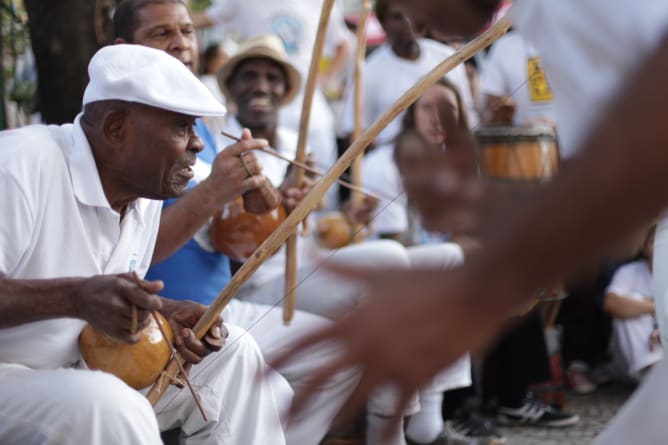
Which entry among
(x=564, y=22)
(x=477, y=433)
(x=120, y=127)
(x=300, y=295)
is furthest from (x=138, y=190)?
(x=477, y=433)

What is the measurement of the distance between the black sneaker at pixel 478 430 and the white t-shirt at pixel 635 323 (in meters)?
0.95

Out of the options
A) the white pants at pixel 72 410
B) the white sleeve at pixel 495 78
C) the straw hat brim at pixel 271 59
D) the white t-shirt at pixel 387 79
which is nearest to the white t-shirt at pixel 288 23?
the white t-shirt at pixel 387 79

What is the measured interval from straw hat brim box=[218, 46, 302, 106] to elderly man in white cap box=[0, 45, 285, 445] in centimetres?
204

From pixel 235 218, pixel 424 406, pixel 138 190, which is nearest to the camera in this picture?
pixel 138 190

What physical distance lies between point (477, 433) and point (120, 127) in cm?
236

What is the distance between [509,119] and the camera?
462 cm

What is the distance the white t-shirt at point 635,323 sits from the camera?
16.1ft

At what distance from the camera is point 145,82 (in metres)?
2.53

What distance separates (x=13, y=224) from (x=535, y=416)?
9.72 feet

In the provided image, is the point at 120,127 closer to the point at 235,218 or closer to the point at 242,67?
the point at 235,218

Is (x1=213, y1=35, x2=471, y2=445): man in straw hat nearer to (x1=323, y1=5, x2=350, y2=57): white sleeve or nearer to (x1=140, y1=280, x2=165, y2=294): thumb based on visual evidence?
(x1=140, y1=280, x2=165, y2=294): thumb

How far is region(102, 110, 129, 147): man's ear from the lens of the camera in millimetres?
2570

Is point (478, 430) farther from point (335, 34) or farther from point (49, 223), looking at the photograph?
point (335, 34)

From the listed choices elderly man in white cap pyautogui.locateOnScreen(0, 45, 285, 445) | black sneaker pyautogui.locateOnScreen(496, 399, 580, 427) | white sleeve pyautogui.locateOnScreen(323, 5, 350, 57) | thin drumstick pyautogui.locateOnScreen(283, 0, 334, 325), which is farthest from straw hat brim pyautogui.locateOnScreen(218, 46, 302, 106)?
elderly man in white cap pyautogui.locateOnScreen(0, 45, 285, 445)
